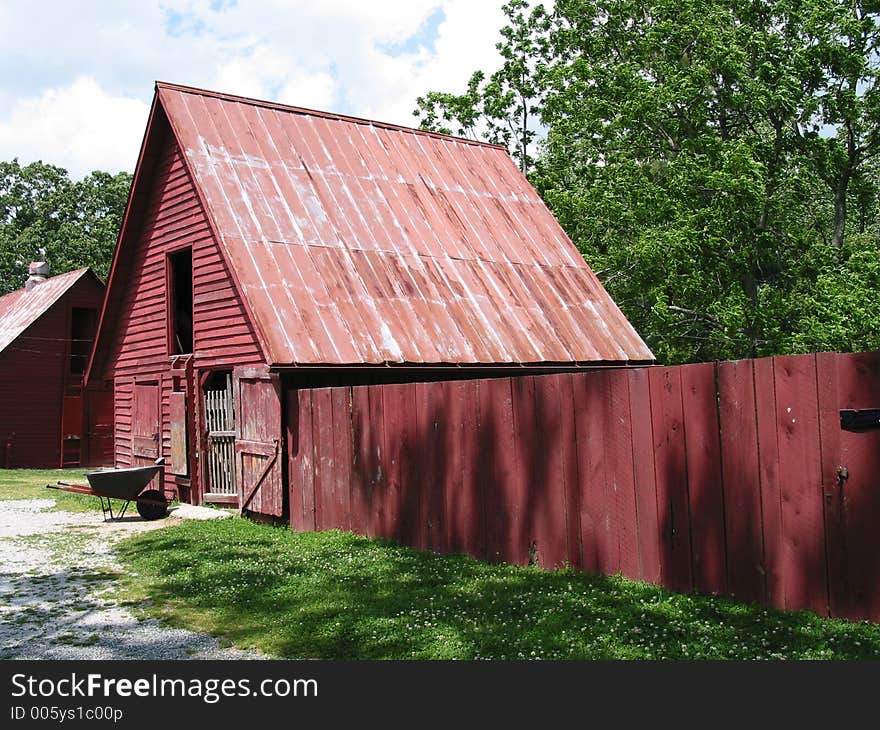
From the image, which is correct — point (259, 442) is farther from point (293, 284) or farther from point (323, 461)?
point (293, 284)

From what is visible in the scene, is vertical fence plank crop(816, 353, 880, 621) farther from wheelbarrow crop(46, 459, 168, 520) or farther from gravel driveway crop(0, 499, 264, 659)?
wheelbarrow crop(46, 459, 168, 520)

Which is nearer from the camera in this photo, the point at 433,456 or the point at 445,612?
the point at 445,612

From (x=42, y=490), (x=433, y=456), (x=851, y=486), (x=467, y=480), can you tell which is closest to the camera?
(x=851, y=486)

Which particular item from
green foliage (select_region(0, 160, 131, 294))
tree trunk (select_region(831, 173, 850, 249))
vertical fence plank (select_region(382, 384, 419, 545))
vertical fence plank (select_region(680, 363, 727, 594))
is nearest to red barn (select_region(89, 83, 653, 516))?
vertical fence plank (select_region(382, 384, 419, 545))

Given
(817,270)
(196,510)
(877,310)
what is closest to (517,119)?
(817,270)

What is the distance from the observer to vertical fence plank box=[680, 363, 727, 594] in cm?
686

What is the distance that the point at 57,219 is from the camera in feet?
177

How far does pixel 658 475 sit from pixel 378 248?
9.41 metres

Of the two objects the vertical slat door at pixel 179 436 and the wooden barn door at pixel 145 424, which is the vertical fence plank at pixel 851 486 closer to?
the vertical slat door at pixel 179 436

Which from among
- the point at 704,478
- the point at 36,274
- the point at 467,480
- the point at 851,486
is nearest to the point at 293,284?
the point at 467,480

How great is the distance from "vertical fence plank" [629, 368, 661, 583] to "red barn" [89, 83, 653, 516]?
6.29m

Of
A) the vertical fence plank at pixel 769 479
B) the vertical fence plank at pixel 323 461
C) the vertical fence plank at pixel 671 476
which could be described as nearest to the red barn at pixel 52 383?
the vertical fence plank at pixel 323 461

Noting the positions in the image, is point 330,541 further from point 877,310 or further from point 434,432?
point 877,310

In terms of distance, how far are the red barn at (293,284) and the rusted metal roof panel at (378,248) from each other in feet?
0.12
